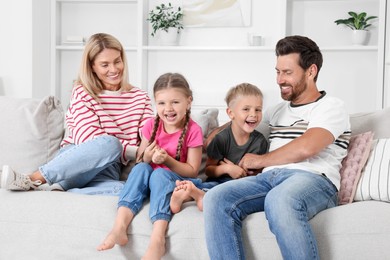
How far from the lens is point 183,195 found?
7.00ft

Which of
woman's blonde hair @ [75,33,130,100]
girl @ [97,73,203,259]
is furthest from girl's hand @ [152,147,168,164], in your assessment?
woman's blonde hair @ [75,33,130,100]

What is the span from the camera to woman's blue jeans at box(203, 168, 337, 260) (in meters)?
1.93

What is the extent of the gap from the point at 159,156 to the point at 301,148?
522 mm

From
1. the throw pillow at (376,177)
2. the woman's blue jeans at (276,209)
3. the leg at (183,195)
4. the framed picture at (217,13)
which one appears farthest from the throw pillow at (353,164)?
the framed picture at (217,13)

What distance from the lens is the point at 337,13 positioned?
486 cm

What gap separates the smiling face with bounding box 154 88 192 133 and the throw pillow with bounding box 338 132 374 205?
67 cm

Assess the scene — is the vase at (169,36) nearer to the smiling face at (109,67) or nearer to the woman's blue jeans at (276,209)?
the smiling face at (109,67)

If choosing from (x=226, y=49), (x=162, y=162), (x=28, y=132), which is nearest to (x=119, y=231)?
(x=162, y=162)

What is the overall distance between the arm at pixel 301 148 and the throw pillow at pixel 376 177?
208mm

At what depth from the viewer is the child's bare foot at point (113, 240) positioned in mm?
2023

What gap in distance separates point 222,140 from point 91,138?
543mm

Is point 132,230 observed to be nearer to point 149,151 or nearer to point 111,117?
point 149,151

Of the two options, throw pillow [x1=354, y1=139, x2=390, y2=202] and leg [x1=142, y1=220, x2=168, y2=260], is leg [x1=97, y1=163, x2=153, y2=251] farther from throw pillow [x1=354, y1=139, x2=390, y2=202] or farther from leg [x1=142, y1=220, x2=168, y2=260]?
throw pillow [x1=354, y1=139, x2=390, y2=202]

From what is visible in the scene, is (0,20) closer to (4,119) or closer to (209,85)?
(209,85)
